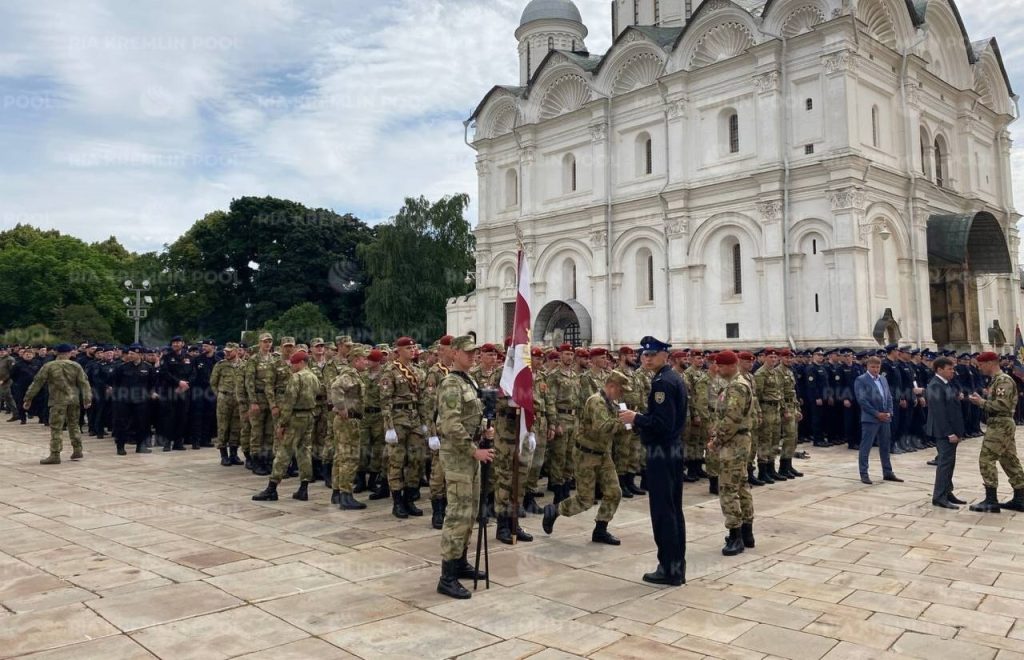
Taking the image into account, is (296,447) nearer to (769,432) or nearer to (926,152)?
(769,432)

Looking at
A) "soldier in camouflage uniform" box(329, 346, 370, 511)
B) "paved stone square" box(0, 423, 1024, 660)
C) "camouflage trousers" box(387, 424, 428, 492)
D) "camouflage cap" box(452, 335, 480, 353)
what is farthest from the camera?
"soldier in camouflage uniform" box(329, 346, 370, 511)

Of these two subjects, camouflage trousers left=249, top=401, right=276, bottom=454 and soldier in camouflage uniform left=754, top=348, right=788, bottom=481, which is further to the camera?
camouflage trousers left=249, top=401, right=276, bottom=454

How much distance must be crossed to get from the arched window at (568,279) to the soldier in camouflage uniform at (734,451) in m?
25.6

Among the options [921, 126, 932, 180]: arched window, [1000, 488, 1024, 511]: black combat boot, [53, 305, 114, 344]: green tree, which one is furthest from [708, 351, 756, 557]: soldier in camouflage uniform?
[53, 305, 114, 344]: green tree

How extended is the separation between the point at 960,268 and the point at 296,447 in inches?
1090

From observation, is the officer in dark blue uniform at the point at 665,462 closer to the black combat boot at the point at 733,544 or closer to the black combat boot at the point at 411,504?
the black combat boot at the point at 733,544

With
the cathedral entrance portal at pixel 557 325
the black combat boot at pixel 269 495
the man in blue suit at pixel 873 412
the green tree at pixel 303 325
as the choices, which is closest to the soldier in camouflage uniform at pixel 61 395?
the black combat boot at pixel 269 495

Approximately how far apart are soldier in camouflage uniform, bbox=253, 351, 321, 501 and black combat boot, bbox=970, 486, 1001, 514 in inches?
317

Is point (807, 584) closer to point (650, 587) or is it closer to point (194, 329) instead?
point (650, 587)

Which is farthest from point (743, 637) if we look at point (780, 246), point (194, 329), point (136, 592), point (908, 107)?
point (194, 329)

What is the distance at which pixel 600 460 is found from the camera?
281 inches

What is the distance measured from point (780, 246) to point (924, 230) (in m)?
5.92

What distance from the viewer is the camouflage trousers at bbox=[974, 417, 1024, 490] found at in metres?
8.42

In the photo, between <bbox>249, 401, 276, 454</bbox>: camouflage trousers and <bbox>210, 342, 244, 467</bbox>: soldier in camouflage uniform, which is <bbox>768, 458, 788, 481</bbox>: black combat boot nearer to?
<bbox>249, 401, 276, 454</bbox>: camouflage trousers
